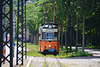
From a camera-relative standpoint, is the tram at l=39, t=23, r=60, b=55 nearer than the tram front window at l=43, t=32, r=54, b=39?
Yes

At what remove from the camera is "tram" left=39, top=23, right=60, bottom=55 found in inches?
1242

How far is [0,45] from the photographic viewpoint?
9328mm

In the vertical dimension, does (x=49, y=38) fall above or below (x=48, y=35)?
below

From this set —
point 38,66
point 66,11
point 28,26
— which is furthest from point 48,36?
point 28,26

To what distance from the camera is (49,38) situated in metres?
31.8

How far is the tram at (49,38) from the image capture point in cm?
3155

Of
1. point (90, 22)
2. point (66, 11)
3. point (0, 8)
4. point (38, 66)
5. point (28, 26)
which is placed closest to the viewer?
point (0, 8)

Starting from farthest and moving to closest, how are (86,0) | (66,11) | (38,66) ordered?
1. (66,11)
2. (86,0)
3. (38,66)

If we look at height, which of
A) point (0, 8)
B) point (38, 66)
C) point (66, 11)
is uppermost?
point (66, 11)

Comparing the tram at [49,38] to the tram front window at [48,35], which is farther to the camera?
the tram front window at [48,35]

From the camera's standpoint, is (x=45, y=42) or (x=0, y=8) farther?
(x=45, y=42)

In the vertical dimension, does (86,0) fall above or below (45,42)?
above

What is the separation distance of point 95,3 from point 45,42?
709 centimetres

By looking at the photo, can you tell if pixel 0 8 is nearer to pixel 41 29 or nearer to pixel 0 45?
pixel 0 45
